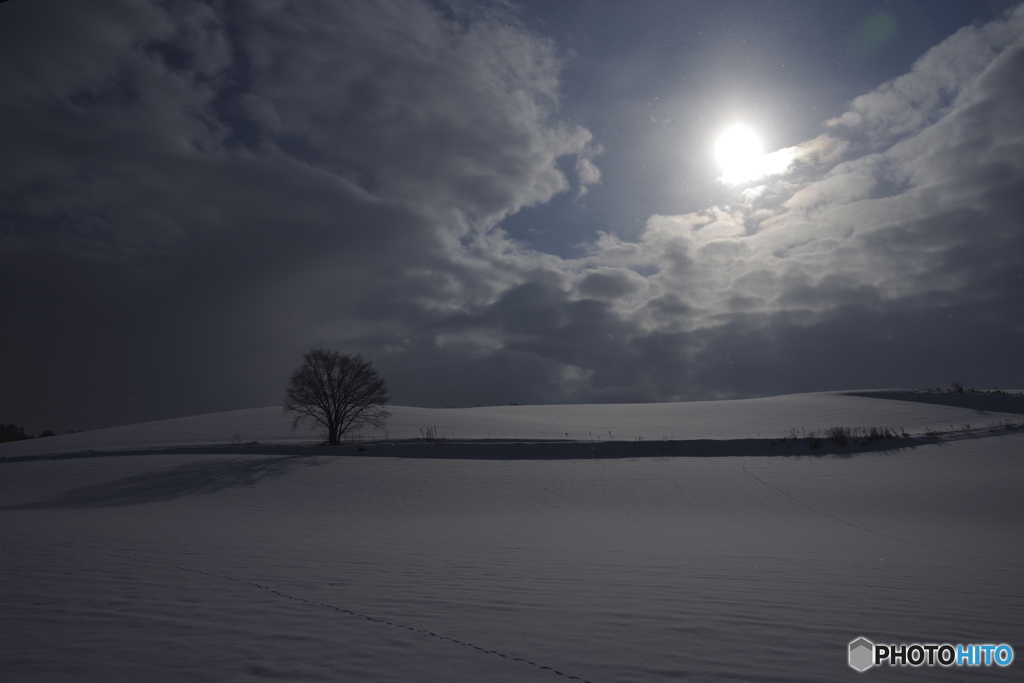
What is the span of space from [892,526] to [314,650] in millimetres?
12732

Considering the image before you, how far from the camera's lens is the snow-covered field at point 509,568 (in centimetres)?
365

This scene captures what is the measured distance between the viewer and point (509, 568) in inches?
263

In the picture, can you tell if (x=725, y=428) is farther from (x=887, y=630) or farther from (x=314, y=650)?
(x=314, y=650)

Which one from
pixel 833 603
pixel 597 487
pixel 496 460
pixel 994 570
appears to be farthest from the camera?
pixel 496 460

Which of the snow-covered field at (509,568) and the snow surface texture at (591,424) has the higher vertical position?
the snow surface texture at (591,424)

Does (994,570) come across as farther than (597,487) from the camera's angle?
No

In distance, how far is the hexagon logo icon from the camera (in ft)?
12.1

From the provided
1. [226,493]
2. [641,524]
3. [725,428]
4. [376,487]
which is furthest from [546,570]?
[725,428]

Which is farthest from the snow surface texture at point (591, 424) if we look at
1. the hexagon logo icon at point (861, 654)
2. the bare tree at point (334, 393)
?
the hexagon logo icon at point (861, 654)

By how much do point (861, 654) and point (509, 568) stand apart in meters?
3.97

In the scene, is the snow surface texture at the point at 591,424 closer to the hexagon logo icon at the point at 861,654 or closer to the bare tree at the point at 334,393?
the bare tree at the point at 334,393

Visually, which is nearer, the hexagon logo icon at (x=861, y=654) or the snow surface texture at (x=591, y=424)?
the hexagon logo icon at (x=861, y=654)

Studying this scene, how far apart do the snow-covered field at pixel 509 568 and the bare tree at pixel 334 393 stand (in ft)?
20.9

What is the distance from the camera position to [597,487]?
16188 mm
